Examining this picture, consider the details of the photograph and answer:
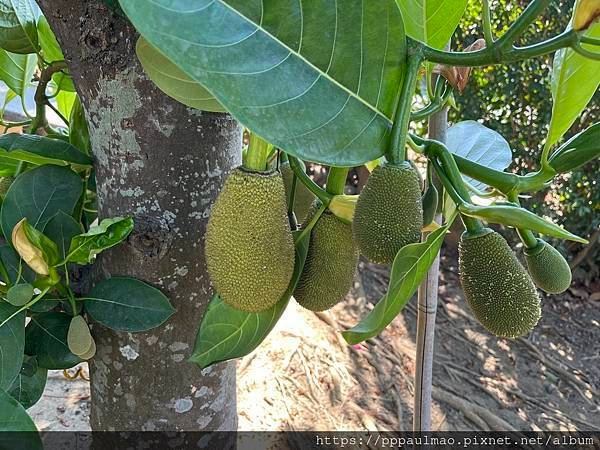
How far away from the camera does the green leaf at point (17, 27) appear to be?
647mm

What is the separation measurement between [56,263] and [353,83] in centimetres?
38

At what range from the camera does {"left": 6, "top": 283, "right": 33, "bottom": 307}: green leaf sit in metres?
0.54

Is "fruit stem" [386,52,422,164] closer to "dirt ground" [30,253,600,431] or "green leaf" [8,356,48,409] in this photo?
"green leaf" [8,356,48,409]

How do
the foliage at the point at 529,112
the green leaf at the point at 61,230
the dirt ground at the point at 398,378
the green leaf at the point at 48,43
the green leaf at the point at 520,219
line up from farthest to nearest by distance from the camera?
the foliage at the point at 529,112, the dirt ground at the point at 398,378, the green leaf at the point at 48,43, the green leaf at the point at 61,230, the green leaf at the point at 520,219

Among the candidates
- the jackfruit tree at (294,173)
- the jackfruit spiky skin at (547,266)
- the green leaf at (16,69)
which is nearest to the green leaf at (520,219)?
the jackfruit tree at (294,173)

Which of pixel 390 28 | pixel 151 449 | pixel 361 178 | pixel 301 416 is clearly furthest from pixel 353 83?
pixel 361 178

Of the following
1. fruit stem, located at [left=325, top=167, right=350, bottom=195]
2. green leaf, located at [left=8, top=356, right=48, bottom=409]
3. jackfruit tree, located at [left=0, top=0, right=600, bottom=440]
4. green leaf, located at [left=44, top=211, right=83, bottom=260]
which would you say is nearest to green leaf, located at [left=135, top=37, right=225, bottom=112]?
jackfruit tree, located at [left=0, top=0, right=600, bottom=440]

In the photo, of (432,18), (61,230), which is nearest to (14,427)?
(61,230)

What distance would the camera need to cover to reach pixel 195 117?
549 millimetres

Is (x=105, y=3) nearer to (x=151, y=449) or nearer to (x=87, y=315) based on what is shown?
(x=87, y=315)

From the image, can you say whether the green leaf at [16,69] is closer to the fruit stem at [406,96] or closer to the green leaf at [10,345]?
the green leaf at [10,345]

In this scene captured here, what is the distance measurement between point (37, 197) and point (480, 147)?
496 millimetres

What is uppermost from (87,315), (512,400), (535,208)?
(87,315)

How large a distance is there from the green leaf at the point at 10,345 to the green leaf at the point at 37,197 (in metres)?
0.10
